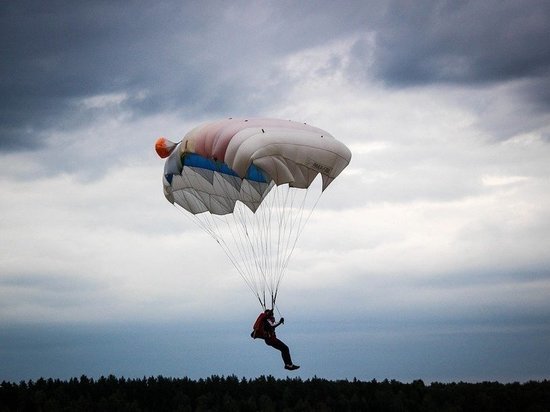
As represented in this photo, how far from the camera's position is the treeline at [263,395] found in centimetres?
2142

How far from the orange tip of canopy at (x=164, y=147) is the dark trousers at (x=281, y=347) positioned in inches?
333

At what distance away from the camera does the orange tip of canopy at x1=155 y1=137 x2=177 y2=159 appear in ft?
91.5

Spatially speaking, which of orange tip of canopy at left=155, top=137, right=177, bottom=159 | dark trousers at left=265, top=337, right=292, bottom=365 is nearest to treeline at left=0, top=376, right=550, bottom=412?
dark trousers at left=265, top=337, right=292, bottom=365

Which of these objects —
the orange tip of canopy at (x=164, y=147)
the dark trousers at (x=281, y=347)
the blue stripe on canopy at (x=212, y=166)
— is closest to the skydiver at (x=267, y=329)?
the dark trousers at (x=281, y=347)

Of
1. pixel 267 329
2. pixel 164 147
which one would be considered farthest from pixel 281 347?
pixel 164 147

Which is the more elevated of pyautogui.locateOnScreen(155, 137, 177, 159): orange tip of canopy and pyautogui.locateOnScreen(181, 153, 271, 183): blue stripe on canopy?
pyautogui.locateOnScreen(155, 137, 177, 159): orange tip of canopy

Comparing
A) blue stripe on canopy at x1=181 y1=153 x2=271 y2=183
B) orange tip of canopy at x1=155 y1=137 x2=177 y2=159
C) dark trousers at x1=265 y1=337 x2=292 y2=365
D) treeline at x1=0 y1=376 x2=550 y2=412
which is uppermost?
orange tip of canopy at x1=155 y1=137 x2=177 y2=159

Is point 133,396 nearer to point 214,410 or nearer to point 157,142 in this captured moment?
point 214,410

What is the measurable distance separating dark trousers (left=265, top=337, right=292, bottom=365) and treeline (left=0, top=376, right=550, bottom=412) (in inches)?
31.3

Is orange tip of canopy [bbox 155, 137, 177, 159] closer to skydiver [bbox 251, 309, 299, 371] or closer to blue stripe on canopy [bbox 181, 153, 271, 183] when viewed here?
blue stripe on canopy [bbox 181, 153, 271, 183]

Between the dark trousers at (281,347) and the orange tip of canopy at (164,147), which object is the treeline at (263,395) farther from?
the orange tip of canopy at (164,147)

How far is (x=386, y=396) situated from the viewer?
71.7 feet

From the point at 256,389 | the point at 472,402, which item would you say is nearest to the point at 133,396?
the point at 256,389

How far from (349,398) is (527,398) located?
5458 millimetres
